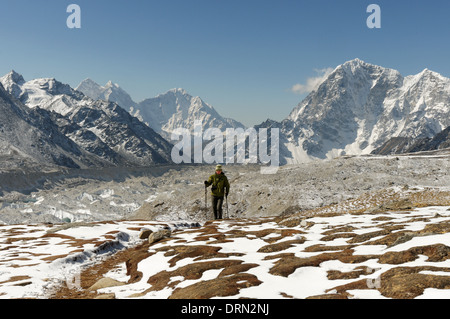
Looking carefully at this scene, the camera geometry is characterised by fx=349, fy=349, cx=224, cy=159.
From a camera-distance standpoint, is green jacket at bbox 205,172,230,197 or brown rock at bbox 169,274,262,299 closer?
brown rock at bbox 169,274,262,299

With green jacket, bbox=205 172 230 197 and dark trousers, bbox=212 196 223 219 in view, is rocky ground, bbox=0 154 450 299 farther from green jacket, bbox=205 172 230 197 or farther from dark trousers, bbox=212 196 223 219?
green jacket, bbox=205 172 230 197

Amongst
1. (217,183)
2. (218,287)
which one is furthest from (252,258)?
(217,183)

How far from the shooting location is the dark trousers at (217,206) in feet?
94.9

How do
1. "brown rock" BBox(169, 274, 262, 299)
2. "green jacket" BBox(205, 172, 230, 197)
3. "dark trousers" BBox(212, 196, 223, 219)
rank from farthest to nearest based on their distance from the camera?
"dark trousers" BBox(212, 196, 223, 219), "green jacket" BBox(205, 172, 230, 197), "brown rock" BBox(169, 274, 262, 299)

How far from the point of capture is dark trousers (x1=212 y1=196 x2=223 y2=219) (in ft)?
94.9

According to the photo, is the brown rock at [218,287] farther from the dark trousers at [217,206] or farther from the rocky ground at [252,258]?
the dark trousers at [217,206]

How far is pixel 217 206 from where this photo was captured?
30.5 metres

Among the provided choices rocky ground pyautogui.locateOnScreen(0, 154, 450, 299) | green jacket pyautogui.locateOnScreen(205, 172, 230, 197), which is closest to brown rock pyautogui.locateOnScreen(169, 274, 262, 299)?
rocky ground pyautogui.locateOnScreen(0, 154, 450, 299)

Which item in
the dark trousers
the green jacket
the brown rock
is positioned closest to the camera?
the brown rock

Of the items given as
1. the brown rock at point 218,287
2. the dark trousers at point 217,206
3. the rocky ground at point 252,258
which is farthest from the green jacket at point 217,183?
the brown rock at point 218,287

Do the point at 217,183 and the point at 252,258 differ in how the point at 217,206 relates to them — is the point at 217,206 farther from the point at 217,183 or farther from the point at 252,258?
the point at 252,258

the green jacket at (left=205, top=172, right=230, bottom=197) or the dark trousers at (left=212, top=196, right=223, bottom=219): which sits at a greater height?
the green jacket at (left=205, top=172, right=230, bottom=197)
